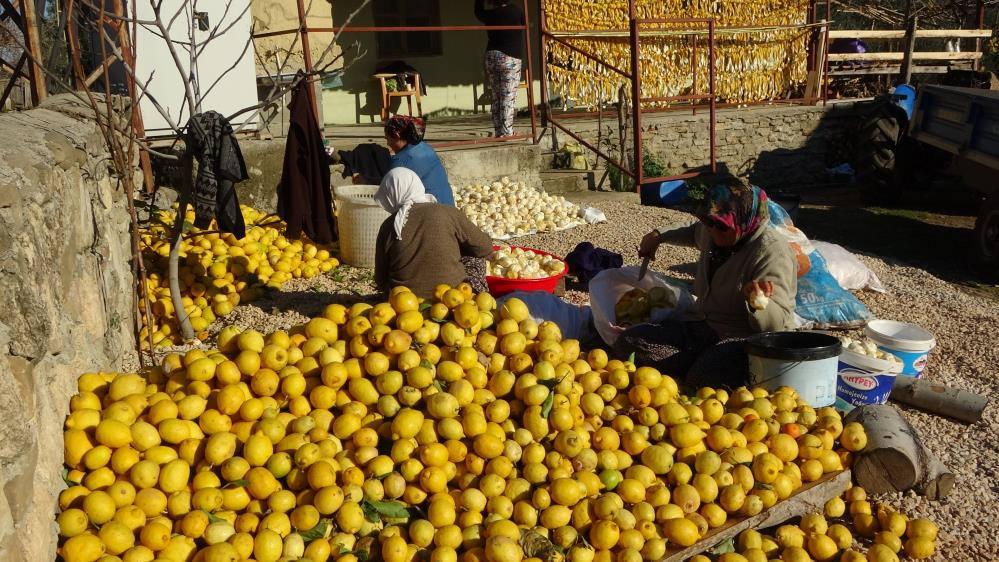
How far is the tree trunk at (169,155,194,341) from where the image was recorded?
482cm

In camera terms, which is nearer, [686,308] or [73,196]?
[73,196]

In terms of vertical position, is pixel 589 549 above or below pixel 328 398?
below

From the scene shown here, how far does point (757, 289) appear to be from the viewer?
11.7 feet

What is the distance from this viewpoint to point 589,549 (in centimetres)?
256

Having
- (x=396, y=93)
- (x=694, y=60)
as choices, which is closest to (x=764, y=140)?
(x=694, y=60)

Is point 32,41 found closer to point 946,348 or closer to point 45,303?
point 45,303

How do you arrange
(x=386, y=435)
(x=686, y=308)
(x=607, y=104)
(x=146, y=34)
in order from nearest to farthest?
(x=386, y=435)
(x=686, y=308)
(x=146, y=34)
(x=607, y=104)

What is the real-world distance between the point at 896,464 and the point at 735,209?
4.50ft

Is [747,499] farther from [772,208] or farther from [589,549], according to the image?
[772,208]

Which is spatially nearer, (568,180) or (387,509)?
(387,509)

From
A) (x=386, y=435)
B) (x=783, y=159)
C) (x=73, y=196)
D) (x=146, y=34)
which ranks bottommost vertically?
(x=783, y=159)

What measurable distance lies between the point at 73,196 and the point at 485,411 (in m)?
2.18

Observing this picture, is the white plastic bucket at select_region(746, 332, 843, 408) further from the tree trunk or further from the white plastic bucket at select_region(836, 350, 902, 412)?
the tree trunk

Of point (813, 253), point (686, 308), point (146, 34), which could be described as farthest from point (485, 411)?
point (146, 34)
